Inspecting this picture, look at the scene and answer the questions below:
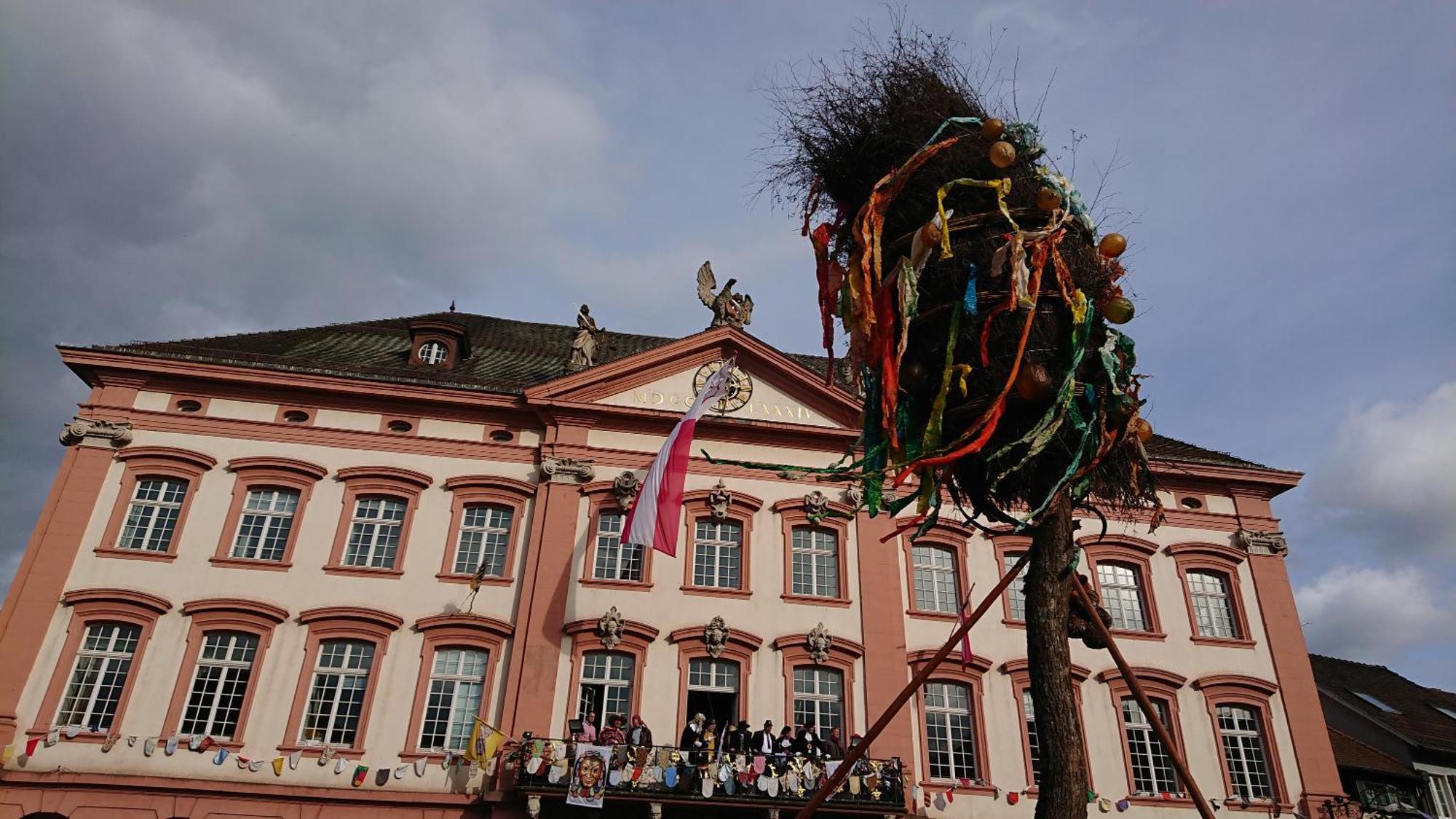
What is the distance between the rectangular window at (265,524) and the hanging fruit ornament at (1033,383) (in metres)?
16.4

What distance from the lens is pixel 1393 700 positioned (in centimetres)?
2883

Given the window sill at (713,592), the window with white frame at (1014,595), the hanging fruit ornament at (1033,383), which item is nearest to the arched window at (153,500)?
the window sill at (713,592)

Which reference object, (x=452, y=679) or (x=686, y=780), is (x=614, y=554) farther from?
(x=686, y=780)

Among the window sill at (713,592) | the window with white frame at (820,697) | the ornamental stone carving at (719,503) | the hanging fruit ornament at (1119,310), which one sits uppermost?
the ornamental stone carving at (719,503)

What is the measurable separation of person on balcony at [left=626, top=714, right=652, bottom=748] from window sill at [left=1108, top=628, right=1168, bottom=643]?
10136mm

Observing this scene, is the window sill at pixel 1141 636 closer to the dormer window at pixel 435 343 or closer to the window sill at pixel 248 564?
the dormer window at pixel 435 343

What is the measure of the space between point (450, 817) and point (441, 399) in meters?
8.17

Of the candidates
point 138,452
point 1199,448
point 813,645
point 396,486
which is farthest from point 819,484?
point 138,452

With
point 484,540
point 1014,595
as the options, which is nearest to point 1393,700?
point 1014,595

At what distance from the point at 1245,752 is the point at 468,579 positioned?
16.0 meters

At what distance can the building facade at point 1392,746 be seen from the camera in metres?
23.7

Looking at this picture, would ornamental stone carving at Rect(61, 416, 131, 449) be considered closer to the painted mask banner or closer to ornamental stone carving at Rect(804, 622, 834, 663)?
the painted mask banner

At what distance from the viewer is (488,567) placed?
18922 mm

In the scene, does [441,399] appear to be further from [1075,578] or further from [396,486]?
[1075,578]
